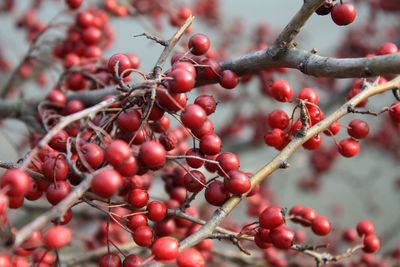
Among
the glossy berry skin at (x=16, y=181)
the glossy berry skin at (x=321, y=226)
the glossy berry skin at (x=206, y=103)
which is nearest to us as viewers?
the glossy berry skin at (x=16, y=181)

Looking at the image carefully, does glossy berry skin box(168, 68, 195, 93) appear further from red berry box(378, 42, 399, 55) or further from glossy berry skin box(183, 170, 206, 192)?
red berry box(378, 42, 399, 55)

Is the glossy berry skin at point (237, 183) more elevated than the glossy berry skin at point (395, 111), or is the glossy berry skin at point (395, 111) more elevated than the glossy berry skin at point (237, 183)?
the glossy berry skin at point (395, 111)

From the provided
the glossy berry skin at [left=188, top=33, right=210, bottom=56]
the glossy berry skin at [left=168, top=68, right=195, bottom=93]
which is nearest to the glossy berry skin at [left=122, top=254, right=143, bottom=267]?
the glossy berry skin at [left=168, top=68, right=195, bottom=93]

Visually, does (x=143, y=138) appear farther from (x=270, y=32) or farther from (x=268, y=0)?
(x=268, y=0)

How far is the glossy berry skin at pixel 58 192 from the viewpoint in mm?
555

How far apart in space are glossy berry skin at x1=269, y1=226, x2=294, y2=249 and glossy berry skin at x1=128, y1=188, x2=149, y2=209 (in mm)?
242

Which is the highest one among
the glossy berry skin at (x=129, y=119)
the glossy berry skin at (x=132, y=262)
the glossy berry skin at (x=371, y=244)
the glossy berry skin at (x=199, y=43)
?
the glossy berry skin at (x=199, y=43)

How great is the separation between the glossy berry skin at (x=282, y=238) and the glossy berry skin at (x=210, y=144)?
18 cm

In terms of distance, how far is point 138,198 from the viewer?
0.63 meters

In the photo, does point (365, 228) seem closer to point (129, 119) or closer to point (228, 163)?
point (228, 163)

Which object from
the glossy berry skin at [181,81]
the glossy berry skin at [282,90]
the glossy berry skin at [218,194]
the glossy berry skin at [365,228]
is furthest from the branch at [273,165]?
the glossy berry skin at [365,228]

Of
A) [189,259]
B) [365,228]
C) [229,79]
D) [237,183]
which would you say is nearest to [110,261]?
[189,259]

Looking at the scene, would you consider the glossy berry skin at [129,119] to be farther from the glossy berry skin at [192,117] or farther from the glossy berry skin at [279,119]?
the glossy berry skin at [279,119]

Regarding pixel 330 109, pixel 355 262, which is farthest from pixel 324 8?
pixel 330 109
